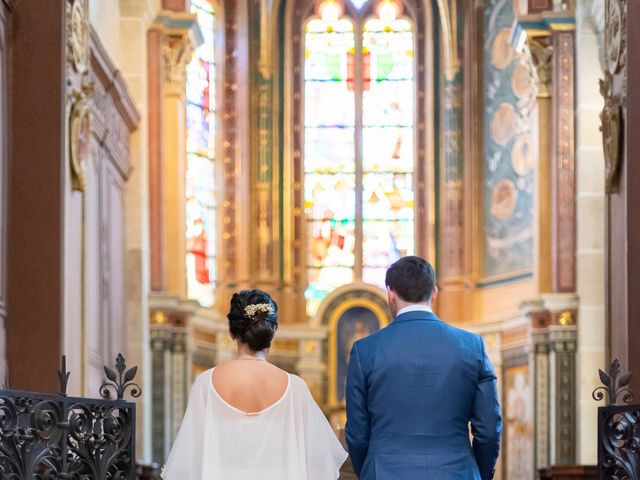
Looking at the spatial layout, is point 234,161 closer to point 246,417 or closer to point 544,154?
point 544,154

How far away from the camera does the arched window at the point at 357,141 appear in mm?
22391

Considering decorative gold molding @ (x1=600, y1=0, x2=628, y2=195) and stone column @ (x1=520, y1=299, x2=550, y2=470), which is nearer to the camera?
decorative gold molding @ (x1=600, y1=0, x2=628, y2=195)

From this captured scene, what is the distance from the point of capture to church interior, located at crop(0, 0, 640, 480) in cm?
1053

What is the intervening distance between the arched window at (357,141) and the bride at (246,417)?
1550 cm

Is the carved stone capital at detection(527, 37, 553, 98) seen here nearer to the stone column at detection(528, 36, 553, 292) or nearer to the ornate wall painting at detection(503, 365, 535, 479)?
the stone column at detection(528, 36, 553, 292)

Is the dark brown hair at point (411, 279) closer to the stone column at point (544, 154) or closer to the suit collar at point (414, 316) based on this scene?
the suit collar at point (414, 316)

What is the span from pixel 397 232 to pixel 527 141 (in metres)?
3.04

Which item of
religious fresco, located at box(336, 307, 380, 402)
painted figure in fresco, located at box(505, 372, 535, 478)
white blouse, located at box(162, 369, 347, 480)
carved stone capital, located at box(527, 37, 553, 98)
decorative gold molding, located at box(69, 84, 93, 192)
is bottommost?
painted figure in fresco, located at box(505, 372, 535, 478)

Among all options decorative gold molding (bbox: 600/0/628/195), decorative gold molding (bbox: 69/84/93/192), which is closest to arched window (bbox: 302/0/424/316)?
decorative gold molding (bbox: 69/84/93/192)

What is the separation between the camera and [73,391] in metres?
12.0

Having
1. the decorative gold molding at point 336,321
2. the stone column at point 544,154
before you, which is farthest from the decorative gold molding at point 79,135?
the decorative gold molding at point 336,321

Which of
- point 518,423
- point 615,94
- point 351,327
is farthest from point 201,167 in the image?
point 615,94

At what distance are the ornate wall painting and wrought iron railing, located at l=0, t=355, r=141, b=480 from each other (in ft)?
37.0

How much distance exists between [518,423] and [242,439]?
13386 mm
